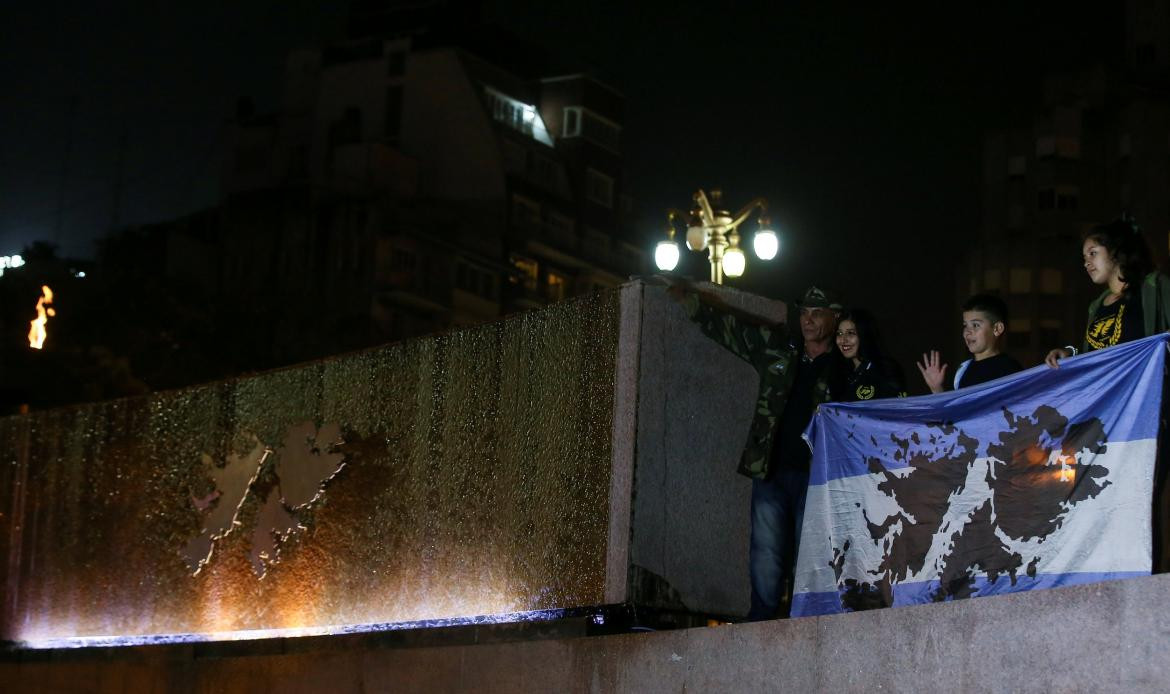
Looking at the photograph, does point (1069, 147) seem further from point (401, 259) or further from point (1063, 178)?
point (401, 259)

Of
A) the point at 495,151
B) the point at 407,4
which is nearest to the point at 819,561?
the point at 495,151

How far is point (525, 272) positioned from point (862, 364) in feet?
184

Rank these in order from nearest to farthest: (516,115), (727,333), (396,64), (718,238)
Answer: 1. (727,333)
2. (718,238)
3. (396,64)
4. (516,115)

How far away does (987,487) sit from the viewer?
651 centimetres

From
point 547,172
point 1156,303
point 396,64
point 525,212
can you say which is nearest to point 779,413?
point 1156,303

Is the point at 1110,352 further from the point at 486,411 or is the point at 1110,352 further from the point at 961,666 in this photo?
the point at 486,411

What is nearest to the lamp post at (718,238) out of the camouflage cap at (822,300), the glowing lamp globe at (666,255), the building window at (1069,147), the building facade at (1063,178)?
the glowing lamp globe at (666,255)

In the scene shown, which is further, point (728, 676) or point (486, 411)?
point (486, 411)

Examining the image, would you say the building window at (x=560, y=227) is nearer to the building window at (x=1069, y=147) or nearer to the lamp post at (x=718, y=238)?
the building window at (x=1069, y=147)

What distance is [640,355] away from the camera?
7898 millimetres

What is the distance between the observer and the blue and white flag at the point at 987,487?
6.00m

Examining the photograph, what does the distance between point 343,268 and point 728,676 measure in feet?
162

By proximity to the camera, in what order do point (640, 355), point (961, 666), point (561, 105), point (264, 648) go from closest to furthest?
point (961, 666) → point (640, 355) → point (264, 648) → point (561, 105)

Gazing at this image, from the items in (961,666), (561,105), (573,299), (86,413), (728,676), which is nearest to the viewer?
(961,666)
